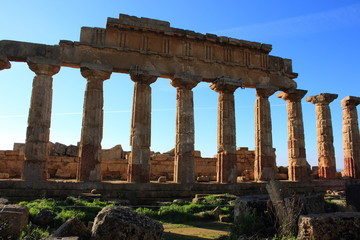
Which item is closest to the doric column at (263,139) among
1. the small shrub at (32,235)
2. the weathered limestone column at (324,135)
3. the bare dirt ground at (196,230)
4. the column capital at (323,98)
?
the column capital at (323,98)

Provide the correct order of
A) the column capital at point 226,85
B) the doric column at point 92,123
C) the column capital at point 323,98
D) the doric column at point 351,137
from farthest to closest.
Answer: the doric column at point 351,137 < the column capital at point 323,98 < the column capital at point 226,85 < the doric column at point 92,123

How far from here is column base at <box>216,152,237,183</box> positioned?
17.0 m

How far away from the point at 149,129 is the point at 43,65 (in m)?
5.83

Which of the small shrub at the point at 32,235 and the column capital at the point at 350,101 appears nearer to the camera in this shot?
the small shrub at the point at 32,235

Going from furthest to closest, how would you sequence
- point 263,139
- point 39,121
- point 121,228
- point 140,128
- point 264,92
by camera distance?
1. point 264,92
2. point 263,139
3. point 140,128
4. point 39,121
5. point 121,228

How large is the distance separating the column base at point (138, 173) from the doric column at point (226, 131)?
4.09m

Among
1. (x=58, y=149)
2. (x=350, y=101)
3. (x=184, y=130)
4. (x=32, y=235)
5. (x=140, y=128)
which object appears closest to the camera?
(x=32, y=235)

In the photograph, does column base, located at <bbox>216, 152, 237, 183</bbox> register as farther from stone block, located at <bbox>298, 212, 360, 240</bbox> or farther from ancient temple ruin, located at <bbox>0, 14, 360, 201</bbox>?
stone block, located at <bbox>298, 212, 360, 240</bbox>

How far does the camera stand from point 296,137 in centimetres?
1936

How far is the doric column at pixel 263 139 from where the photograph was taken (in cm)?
1792

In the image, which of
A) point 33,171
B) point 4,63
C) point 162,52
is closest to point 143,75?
point 162,52

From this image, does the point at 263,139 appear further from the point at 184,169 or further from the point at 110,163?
the point at 110,163

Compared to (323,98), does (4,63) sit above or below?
below

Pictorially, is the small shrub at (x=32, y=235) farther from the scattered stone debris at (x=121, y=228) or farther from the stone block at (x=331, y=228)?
the stone block at (x=331, y=228)
